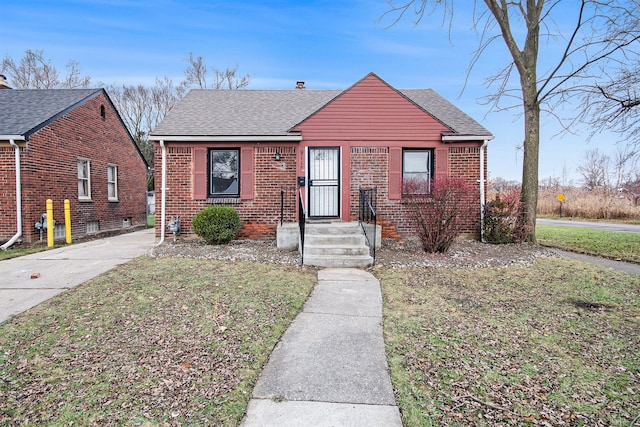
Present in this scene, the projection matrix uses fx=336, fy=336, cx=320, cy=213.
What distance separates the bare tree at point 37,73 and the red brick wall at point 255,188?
23869 mm

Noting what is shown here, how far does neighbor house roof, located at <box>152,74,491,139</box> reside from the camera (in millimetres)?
9109

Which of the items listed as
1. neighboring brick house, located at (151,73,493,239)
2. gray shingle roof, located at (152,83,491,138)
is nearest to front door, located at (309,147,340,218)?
neighboring brick house, located at (151,73,493,239)

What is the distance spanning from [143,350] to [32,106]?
39.0ft

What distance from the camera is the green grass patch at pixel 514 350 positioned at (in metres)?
2.24

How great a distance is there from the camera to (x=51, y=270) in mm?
6043

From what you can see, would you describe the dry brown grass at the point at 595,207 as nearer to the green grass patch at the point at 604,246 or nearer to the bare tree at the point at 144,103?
the green grass patch at the point at 604,246

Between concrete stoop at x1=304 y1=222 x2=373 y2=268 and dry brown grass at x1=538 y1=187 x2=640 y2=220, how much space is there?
2284 cm

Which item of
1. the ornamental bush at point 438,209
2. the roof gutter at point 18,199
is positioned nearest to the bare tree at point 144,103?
the roof gutter at point 18,199

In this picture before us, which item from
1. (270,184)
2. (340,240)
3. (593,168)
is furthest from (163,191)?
(593,168)

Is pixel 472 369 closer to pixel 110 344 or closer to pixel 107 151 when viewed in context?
pixel 110 344

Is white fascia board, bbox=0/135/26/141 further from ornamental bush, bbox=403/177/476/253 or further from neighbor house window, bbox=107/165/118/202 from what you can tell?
ornamental bush, bbox=403/177/476/253

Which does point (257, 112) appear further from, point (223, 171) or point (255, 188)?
point (255, 188)

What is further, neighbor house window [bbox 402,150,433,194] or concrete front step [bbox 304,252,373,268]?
neighbor house window [bbox 402,150,433,194]

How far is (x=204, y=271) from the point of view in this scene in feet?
19.1
